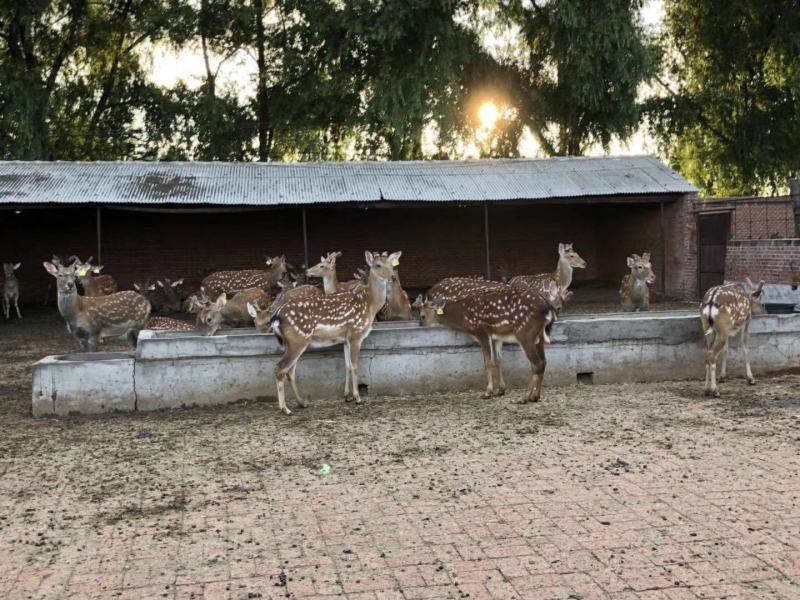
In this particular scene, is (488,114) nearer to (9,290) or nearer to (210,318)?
(9,290)

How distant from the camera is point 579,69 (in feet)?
79.6

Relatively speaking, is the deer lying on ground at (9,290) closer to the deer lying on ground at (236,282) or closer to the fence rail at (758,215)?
the deer lying on ground at (236,282)

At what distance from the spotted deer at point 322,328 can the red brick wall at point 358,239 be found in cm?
1199

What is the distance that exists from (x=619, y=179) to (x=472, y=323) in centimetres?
1203

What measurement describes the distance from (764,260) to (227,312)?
37.5 ft

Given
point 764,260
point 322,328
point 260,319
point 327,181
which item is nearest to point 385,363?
point 322,328

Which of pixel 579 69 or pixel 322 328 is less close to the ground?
pixel 579 69

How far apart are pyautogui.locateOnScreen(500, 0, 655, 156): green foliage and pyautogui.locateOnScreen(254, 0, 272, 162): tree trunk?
7.77 m

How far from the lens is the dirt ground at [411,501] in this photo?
4172 millimetres

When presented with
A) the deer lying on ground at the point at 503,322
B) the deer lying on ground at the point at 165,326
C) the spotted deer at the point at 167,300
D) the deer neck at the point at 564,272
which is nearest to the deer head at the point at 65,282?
the deer lying on ground at the point at 165,326

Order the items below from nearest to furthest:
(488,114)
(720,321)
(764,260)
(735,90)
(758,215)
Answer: (720,321)
(764,260)
(758,215)
(488,114)
(735,90)

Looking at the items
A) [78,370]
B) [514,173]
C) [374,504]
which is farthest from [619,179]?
[374,504]

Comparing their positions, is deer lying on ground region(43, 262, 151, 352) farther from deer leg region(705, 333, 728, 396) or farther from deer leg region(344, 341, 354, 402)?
deer leg region(705, 333, 728, 396)

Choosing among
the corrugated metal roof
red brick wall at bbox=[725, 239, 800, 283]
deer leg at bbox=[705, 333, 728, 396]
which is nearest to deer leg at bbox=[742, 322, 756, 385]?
deer leg at bbox=[705, 333, 728, 396]
